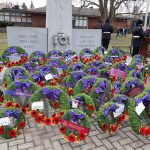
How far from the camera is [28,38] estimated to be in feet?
26.7

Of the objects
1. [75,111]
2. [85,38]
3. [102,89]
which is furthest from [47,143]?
[85,38]

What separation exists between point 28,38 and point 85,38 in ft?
7.96

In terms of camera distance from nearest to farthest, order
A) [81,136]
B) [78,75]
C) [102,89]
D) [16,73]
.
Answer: [81,136] → [102,89] → [78,75] → [16,73]

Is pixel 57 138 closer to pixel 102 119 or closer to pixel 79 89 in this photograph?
pixel 102 119

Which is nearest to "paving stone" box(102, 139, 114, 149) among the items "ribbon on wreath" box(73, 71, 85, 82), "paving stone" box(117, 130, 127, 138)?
"paving stone" box(117, 130, 127, 138)

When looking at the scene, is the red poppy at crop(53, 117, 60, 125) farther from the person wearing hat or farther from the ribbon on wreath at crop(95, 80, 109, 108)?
the person wearing hat

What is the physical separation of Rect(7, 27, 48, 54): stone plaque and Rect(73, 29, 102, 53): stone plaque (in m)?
1.33

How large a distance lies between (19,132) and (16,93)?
74 centimetres

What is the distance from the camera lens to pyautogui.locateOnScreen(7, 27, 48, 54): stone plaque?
7918 millimetres

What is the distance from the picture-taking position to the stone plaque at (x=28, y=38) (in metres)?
7.92

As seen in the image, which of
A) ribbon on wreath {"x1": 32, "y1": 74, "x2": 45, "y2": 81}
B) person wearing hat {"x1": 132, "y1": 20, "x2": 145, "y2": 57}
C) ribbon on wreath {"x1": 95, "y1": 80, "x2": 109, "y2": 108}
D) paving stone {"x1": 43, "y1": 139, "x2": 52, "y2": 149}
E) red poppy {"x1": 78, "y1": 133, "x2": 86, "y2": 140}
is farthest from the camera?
person wearing hat {"x1": 132, "y1": 20, "x2": 145, "y2": 57}

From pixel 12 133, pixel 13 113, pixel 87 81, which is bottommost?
pixel 12 133

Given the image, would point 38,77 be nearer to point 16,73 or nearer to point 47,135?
point 16,73

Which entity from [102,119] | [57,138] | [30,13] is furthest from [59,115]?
[30,13]
